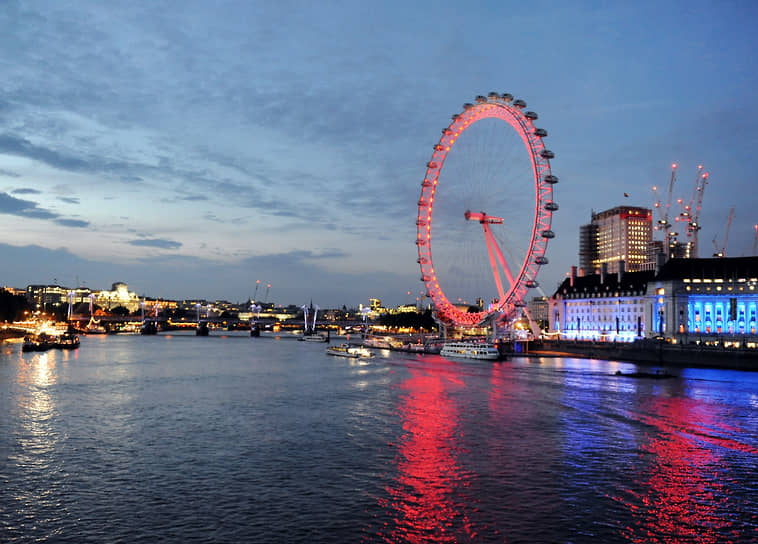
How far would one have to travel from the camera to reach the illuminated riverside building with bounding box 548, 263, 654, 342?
131750 millimetres

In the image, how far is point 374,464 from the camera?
27.2 metres

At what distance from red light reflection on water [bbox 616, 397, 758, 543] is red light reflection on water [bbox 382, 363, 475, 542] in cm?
516

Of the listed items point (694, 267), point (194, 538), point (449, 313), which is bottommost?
point (194, 538)

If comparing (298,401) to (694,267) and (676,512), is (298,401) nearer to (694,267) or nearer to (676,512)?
(676,512)

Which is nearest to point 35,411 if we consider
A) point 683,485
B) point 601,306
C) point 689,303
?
point 683,485

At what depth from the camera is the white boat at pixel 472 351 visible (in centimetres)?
9338

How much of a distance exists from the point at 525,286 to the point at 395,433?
49541 millimetres

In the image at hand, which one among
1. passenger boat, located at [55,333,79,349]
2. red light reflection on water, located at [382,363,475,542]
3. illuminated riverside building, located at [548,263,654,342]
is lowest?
red light reflection on water, located at [382,363,475,542]

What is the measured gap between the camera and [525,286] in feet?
264

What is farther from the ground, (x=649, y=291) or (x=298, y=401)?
(x=649, y=291)

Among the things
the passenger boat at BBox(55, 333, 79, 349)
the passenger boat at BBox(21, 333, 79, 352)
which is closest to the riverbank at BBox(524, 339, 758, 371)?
A: the passenger boat at BBox(55, 333, 79, 349)

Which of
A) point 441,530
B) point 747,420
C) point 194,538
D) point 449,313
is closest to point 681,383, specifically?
point 747,420

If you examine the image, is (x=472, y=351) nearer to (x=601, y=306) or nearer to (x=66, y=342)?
(x=601, y=306)

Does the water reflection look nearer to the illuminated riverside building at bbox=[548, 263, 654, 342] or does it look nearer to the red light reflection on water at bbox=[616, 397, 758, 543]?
the red light reflection on water at bbox=[616, 397, 758, 543]
